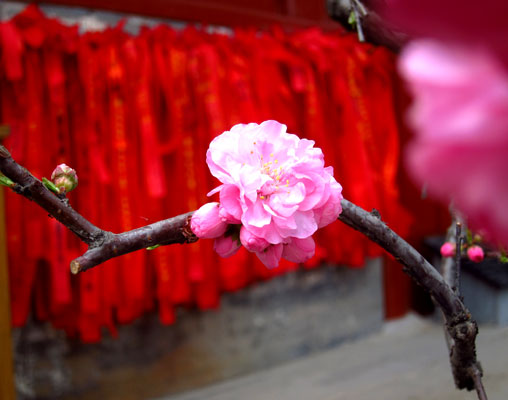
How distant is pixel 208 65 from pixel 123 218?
1.95 ft

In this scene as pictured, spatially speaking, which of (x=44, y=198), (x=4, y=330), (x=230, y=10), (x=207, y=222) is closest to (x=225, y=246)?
(x=207, y=222)

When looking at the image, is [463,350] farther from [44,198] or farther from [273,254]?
[44,198]

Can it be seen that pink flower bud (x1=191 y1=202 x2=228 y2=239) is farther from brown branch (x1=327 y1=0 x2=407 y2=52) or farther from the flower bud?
brown branch (x1=327 y1=0 x2=407 y2=52)

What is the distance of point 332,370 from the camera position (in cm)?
197

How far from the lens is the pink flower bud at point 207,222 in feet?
1.34

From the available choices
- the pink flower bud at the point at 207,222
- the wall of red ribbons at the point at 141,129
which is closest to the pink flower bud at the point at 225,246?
the pink flower bud at the point at 207,222

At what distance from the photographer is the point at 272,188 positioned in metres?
0.41

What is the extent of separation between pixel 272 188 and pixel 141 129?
4.16ft

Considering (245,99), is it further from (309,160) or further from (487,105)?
(487,105)

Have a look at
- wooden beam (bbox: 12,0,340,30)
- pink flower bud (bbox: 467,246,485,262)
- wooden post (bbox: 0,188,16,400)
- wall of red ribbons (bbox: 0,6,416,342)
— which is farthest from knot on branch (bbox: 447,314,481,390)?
wooden beam (bbox: 12,0,340,30)

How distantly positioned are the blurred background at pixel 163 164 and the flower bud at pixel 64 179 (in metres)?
0.73

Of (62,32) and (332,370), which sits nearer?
(62,32)

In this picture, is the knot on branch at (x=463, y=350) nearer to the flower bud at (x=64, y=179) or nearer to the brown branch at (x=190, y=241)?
the brown branch at (x=190, y=241)

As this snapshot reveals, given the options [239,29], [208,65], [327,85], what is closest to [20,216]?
[208,65]
